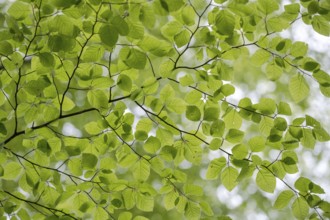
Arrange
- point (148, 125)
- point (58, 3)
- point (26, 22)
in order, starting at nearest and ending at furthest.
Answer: point (58, 3) → point (26, 22) → point (148, 125)

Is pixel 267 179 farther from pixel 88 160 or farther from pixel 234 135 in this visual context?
pixel 88 160

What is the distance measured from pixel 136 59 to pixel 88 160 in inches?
14.2

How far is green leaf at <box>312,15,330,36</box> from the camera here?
4.17 feet

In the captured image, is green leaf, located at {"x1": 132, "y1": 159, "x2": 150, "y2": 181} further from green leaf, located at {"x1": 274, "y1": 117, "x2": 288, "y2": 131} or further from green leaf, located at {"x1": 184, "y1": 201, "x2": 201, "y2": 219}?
green leaf, located at {"x1": 274, "y1": 117, "x2": 288, "y2": 131}

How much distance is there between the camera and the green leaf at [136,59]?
1217mm

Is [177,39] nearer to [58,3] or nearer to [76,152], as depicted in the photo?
[58,3]

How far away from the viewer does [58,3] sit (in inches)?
42.6

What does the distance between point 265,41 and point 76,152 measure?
0.71 m

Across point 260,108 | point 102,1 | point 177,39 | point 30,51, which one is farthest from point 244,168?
point 30,51

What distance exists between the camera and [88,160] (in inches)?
52.2

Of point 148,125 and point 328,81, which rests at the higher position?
point 328,81

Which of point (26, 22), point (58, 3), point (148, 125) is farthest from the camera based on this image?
point (148, 125)

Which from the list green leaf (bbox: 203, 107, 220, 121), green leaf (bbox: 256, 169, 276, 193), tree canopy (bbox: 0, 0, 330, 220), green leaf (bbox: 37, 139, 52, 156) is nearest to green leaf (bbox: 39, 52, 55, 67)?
tree canopy (bbox: 0, 0, 330, 220)

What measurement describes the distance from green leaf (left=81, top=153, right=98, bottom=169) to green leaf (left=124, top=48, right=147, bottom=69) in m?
0.32
